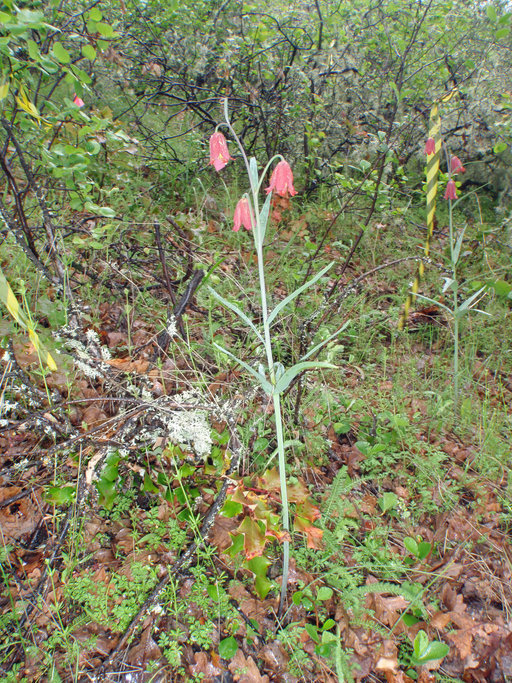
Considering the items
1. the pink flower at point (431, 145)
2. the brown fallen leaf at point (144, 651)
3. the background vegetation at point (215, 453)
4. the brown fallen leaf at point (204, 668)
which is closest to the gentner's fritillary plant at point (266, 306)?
the background vegetation at point (215, 453)

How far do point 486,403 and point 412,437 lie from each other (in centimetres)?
48

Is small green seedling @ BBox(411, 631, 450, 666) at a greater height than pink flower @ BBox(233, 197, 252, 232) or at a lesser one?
lesser

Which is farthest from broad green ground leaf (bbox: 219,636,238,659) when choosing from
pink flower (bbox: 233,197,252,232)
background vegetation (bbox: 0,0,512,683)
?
pink flower (bbox: 233,197,252,232)

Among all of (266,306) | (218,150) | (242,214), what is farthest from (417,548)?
(218,150)

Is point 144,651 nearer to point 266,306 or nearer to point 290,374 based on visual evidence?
point 290,374

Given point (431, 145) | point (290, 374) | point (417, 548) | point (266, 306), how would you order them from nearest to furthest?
point (290, 374) < point (266, 306) < point (417, 548) < point (431, 145)

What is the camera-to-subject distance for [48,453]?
4.00ft

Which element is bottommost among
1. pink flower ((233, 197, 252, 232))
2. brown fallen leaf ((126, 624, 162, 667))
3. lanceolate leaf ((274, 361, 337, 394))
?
brown fallen leaf ((126, 624, 162, 667))

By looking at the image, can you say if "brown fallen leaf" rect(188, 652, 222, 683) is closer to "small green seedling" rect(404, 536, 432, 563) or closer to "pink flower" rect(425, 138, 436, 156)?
"small green seedling" rect(404, 536, 432, 563)

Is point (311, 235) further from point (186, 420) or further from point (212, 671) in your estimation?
point (212, 671)

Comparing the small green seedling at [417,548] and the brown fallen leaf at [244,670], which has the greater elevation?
the small green seedling at [417,548]

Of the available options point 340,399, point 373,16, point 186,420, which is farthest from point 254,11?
point 186,420

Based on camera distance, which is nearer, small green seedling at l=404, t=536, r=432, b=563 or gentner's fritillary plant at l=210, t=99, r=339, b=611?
gentner's fritillary plant at l=210, t=99, r=339, b=611

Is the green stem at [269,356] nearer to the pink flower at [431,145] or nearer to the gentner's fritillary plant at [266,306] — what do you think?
the gentner's fritillary plant at [266,306]
